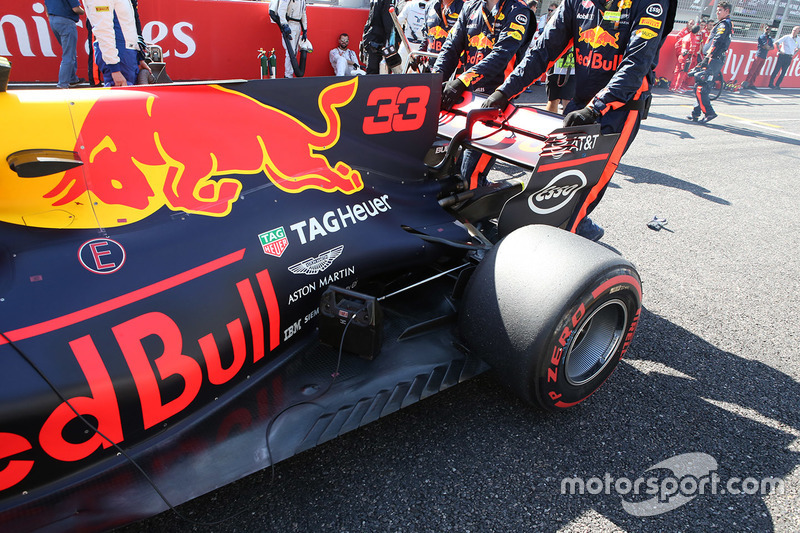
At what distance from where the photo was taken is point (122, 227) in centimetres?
171

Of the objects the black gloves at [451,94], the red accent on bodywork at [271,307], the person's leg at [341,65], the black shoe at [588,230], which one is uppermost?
the black gloves at [451,94]

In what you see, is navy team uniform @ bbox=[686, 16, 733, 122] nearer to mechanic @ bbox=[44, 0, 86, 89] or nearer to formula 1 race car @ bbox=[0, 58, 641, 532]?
formula 1 race car @ bbox=[0, 58, 641, 532]

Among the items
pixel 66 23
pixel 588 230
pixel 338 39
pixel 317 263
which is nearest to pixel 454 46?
pixel 588 230

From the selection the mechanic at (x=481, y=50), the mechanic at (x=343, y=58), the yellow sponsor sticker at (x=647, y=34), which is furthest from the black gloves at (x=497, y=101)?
the mechanic at (x=343, y=58)

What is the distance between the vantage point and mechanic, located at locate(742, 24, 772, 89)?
17406 millimetres

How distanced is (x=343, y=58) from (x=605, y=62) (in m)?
7.36

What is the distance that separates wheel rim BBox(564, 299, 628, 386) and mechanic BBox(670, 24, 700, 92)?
15.7m

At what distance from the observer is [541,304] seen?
208cm

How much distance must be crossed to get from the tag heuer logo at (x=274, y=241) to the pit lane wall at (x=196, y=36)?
7.41m

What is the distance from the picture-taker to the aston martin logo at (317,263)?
6.82 feet

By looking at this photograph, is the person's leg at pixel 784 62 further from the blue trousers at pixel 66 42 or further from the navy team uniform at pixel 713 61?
the blue trousers at pixel 66 42

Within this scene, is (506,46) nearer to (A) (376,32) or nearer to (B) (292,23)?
(A) (376,32)
